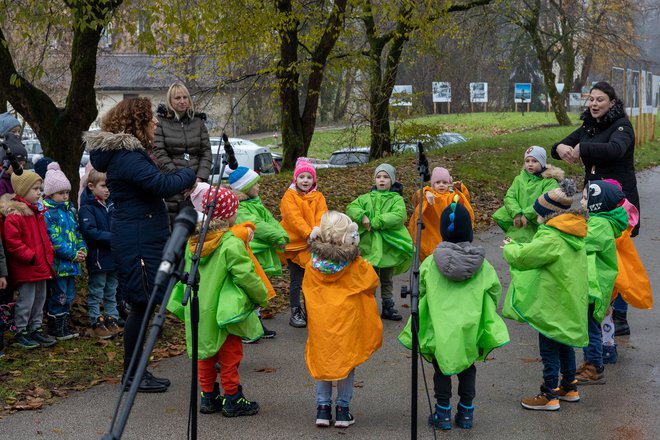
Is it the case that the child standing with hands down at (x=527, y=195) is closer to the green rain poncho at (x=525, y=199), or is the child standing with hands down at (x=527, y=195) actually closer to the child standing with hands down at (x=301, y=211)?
the green rain poncho at (x=525, y=199)

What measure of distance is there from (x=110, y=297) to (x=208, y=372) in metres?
2.53

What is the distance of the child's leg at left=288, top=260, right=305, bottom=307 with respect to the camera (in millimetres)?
8445

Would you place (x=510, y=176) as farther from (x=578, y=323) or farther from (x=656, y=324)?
(x=578, y=323)

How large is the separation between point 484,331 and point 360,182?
11.0 meters

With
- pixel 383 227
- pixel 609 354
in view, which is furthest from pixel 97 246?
pixel 609 354

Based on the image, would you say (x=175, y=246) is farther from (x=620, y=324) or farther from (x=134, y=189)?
(x=620, y=324)

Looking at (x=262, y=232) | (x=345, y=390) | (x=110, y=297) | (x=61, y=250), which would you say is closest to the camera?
(x=345, y=390)

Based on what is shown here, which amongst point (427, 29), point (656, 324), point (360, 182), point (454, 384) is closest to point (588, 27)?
point (427, 29)

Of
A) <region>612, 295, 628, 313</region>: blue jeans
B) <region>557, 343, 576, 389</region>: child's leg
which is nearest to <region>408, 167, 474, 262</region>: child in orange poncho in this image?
<region>612, 295, 628, 313</region>: blue jeans

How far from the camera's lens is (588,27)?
3509 cm

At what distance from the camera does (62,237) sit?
25.0ft

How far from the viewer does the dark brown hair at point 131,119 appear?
243 inches

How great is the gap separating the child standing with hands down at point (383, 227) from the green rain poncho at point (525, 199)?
0.96m

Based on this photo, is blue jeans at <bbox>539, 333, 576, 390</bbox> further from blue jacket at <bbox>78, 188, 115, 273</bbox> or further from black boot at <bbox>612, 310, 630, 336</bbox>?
blue jacket at <bbox>78, 188, 115, 273</bbox>
